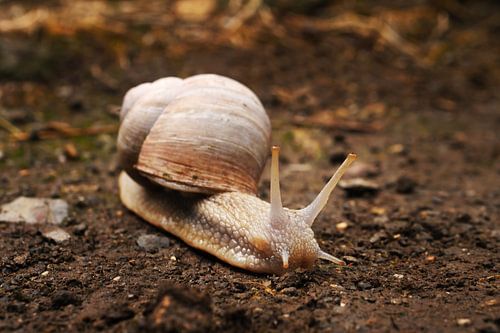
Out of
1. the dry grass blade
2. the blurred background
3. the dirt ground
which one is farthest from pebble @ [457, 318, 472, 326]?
the dry grass blade

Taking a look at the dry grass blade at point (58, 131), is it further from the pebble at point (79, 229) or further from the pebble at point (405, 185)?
the pebble at point (405, 185)

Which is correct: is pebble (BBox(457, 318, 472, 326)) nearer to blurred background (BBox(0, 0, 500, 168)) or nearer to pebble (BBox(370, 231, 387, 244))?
pebble (BBox(370, 231, 387, 244))

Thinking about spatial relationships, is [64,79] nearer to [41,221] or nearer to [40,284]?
[41,221]

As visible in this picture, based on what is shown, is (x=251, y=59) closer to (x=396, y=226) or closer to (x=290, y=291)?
(x=396, y=226)

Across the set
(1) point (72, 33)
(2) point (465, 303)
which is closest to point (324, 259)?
(2) point (465, 303)

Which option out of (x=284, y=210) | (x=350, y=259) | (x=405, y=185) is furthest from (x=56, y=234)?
(x=405, y=185)
